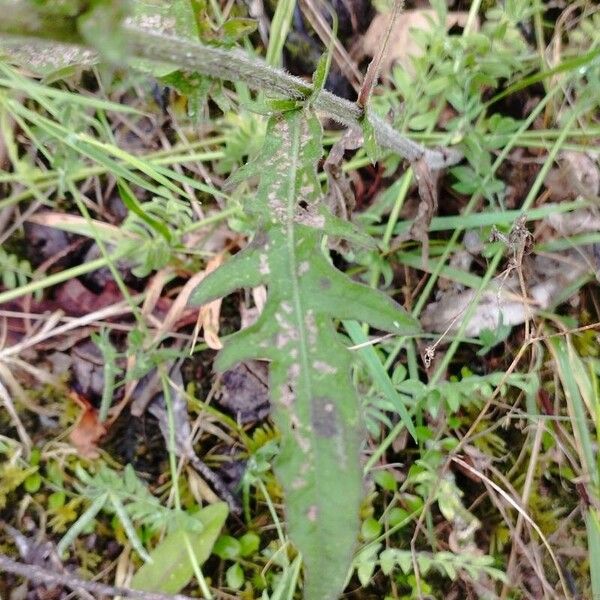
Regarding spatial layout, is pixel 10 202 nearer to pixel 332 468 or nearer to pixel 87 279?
pixel 87 279

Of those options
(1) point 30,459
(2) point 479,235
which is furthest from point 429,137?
(1) point 30,459

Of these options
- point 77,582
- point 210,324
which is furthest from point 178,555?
point 210,324

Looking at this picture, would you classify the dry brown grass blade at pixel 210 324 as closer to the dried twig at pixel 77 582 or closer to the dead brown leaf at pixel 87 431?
the dead brown leaf at pixel 87 431

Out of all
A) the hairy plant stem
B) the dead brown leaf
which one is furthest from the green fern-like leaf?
the dead brown leaf

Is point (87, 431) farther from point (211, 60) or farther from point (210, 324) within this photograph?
point (211, 60)

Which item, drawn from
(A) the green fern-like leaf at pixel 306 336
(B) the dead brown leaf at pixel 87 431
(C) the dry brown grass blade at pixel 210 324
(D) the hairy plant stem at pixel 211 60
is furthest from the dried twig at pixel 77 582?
(D) the hairy plant stem at pixel 211 60

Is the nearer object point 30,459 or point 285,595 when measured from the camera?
point 285,595

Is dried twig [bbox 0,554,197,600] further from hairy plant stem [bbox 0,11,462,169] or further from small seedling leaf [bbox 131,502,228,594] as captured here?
hairy plant stem [bbox 0,11,462,169]
